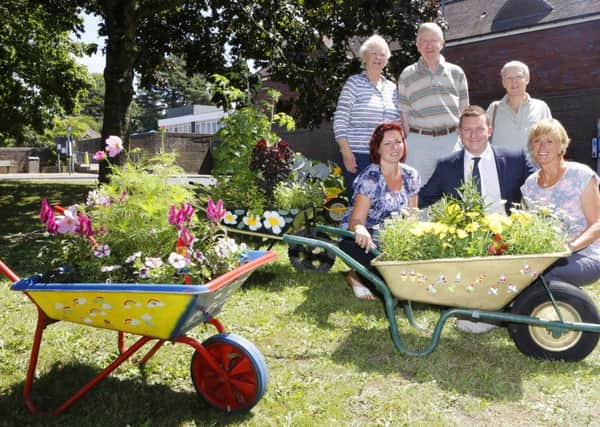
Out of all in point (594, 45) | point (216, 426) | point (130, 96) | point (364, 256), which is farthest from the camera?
point (594, 45)

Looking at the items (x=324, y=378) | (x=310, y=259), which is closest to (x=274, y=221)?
(x=310, y=259)

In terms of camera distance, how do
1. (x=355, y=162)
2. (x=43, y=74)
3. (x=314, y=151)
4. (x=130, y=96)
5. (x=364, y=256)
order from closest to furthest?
(x=364, y=256) → (x=355, y=162) → (x=130, y=96) → (x=43, y=74) → (x=314, y=151)

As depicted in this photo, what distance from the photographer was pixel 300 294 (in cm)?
470

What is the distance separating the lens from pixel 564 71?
54.4 feet

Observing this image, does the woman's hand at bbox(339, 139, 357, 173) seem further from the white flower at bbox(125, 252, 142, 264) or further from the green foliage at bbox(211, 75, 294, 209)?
the white flower at bbox(125, 252, 142, 264)

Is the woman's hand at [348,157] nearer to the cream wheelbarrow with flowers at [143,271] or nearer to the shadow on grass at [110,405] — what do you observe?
the cream wheelbarrow with flowers at [143,271]

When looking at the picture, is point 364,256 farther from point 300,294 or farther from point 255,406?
point 255,406

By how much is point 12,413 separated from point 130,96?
7711mm

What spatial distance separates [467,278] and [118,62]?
8.01 meters

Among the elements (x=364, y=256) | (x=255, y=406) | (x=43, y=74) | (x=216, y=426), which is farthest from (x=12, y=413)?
(x=43, y=74)

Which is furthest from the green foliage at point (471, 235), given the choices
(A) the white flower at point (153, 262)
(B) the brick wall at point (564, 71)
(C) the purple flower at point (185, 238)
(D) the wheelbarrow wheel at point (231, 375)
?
(B) the brick wall at point (564, 71)

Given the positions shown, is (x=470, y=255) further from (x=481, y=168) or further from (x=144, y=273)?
(x=144, y=273)

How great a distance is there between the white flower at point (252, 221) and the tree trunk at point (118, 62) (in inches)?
199

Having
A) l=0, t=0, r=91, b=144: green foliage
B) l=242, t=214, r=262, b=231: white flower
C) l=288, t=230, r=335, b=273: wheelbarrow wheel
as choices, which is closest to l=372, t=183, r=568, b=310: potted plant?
l=242, t=214, r=262, b=231: white flower
